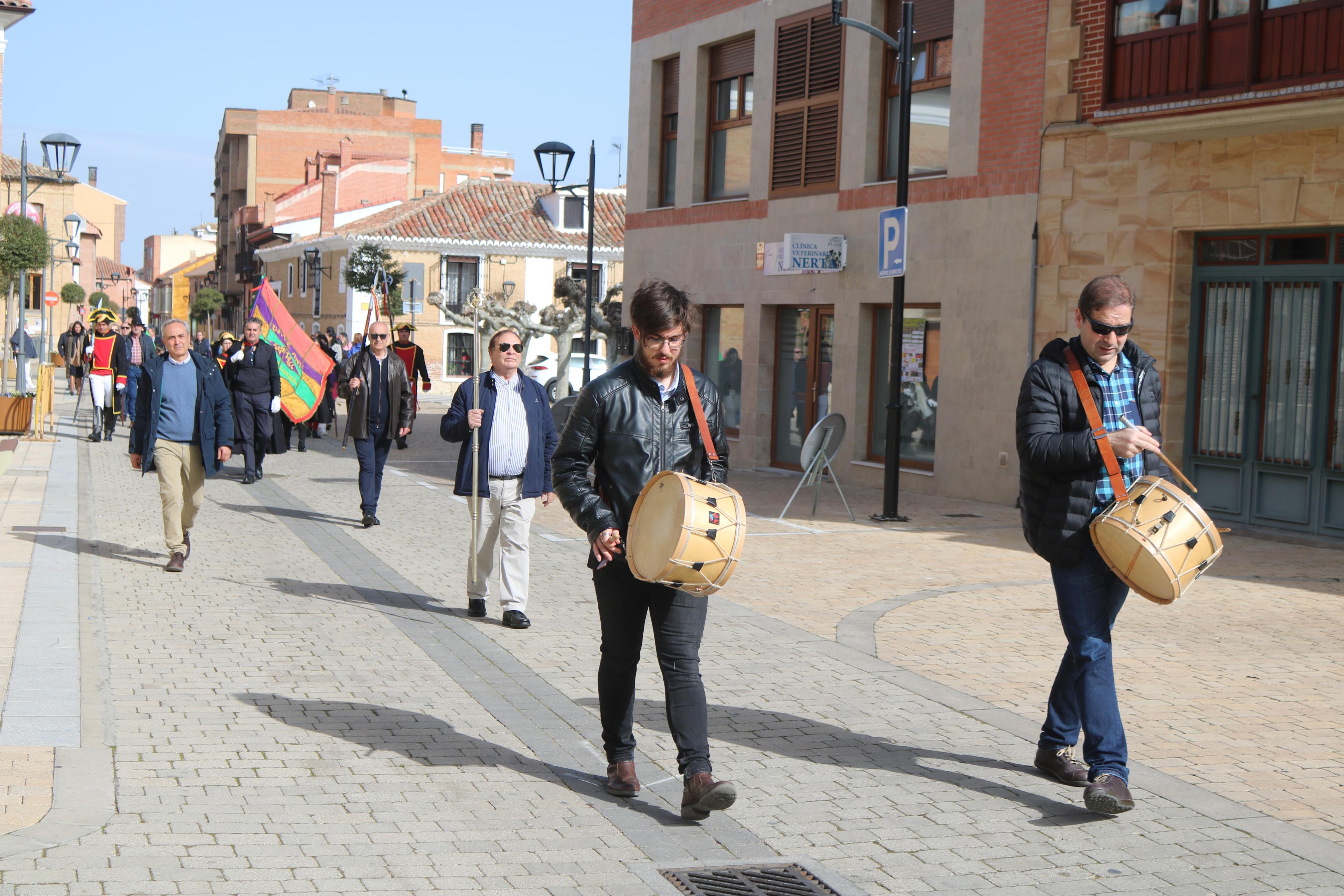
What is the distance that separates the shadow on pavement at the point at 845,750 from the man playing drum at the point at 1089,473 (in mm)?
232

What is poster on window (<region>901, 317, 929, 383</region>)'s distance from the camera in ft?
60.2

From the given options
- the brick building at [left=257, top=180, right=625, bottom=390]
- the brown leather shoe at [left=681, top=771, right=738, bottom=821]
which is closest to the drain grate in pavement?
the brown leather shoe at [left=681, top=771, right=738, bottom=821]

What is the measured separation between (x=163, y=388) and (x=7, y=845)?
634cm

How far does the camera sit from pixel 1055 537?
17.0 feet

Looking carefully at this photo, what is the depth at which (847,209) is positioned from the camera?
19484 mm

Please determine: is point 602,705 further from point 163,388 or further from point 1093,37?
point 1093,37

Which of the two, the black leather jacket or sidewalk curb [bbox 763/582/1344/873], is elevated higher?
the black leather jacket

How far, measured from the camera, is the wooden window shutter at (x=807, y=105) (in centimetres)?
1995

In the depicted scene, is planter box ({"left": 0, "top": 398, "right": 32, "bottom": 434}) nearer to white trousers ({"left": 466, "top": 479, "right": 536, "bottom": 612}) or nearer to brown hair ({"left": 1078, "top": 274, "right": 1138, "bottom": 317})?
white trousers ({"left": 466, "top": 479, "right": 536, "bottom": 612})

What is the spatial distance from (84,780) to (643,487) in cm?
230

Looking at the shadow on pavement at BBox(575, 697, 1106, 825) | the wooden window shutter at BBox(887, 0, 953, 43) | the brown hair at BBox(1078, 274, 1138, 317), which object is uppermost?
the wooden window shutter at BBox(887, 0, 953, 43)

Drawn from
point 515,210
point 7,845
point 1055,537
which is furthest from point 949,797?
point 515,210

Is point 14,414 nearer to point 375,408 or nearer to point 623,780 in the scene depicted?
point 375,408

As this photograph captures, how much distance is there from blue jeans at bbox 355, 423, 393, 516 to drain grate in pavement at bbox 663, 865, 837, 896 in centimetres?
927
